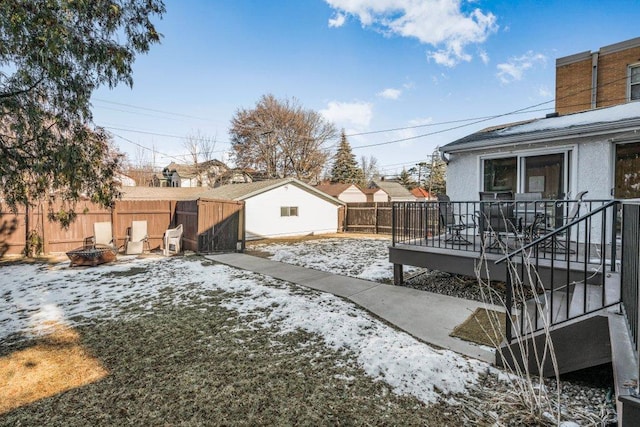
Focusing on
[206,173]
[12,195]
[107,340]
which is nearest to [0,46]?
[12,195]

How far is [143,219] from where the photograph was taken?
38.7 feet

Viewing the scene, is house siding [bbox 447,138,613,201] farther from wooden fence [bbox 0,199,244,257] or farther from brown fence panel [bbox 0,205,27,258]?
brown fence panel [bbox 0,205,27,258]

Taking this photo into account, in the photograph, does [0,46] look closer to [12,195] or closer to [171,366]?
[12,195]

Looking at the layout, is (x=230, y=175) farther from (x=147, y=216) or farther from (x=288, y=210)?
(x=147, y=216)

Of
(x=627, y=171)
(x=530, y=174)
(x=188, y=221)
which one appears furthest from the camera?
(x=188, y=221)

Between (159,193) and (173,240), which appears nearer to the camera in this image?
(173,240)

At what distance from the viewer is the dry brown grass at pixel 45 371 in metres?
2.86

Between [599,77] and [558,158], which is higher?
[599,77]

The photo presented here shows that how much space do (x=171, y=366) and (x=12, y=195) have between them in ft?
12.3

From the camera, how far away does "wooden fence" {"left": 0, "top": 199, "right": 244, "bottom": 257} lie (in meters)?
10.1

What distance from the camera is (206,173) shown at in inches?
1356

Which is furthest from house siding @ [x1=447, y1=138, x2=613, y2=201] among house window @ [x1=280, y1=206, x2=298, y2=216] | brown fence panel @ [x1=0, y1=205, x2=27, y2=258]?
brown fence panel @ [x1=0, y1=205, x2=27, y2=258]

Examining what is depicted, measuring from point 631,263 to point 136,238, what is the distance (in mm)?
12939

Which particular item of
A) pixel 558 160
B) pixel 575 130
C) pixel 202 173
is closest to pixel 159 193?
pixel 202 173
